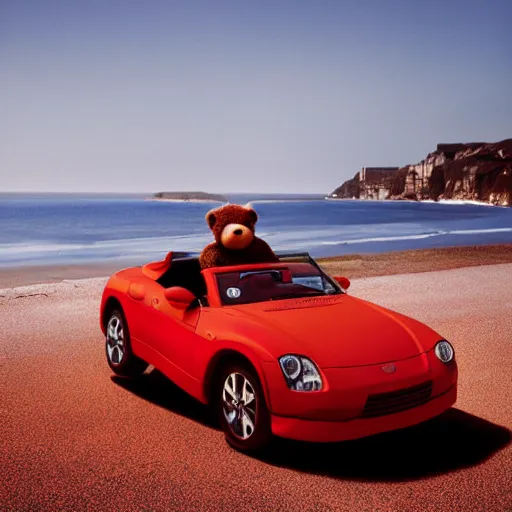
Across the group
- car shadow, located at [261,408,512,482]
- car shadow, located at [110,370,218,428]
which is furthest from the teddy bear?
car shadow, located at [261,408,512,482]

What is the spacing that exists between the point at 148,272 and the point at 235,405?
89.8 inches

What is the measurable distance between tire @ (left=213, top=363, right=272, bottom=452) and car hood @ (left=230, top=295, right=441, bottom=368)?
33cm

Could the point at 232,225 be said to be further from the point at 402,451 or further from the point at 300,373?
the point at 402,451

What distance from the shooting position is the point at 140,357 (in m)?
5.96

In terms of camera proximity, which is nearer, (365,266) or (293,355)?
(293,355)

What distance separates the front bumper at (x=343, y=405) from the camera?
3.94 metres

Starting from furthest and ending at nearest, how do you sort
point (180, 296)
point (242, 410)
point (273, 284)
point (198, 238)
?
point (198, 238) → point (273, 284) → point (180, 296) → point (242, 410)

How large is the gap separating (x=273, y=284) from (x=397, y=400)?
1.68 metres

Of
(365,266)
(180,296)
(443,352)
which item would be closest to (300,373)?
(443,352)

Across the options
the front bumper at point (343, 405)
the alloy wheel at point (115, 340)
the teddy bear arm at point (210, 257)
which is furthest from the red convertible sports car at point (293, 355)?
the teddy bear arm at point (210, 257)

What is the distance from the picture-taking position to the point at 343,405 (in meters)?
3.93

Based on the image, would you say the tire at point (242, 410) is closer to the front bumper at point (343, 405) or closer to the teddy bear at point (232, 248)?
the front bumper at point (343, 405)

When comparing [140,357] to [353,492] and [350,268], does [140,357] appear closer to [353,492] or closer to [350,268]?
[353,492]

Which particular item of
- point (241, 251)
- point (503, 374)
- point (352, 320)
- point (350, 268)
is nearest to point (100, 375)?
point (241, 251)
